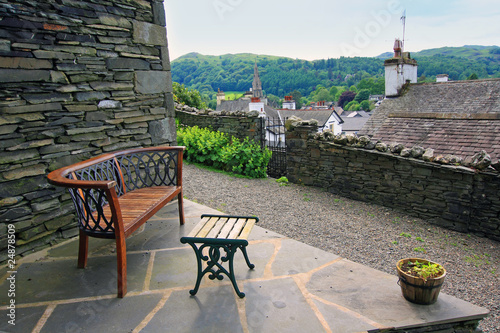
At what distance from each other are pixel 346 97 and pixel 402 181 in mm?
61061

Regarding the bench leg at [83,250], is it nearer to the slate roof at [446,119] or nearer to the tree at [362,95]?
the slate roof at [446,119]

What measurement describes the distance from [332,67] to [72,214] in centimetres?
5410

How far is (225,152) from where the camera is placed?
840 cm

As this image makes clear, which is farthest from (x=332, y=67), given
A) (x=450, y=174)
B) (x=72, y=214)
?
(x=72, y=214)

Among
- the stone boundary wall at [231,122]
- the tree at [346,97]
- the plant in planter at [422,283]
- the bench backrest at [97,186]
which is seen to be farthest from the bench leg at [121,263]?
the tree at [346,97]

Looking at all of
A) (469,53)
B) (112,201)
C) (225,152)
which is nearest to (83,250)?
(112,201)

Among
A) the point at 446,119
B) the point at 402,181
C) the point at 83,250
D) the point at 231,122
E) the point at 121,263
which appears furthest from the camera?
the point at 231,122

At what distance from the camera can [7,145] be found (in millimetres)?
2760

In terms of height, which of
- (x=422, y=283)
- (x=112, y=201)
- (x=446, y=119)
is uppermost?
(x=446, y=119)

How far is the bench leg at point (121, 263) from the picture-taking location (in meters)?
2.33

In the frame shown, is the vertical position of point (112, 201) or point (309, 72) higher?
point (309, 72)

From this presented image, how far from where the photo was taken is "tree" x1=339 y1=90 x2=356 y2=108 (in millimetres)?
62312

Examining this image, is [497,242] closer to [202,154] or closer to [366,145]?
[366,145]

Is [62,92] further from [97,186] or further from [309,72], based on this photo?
[309,72]
